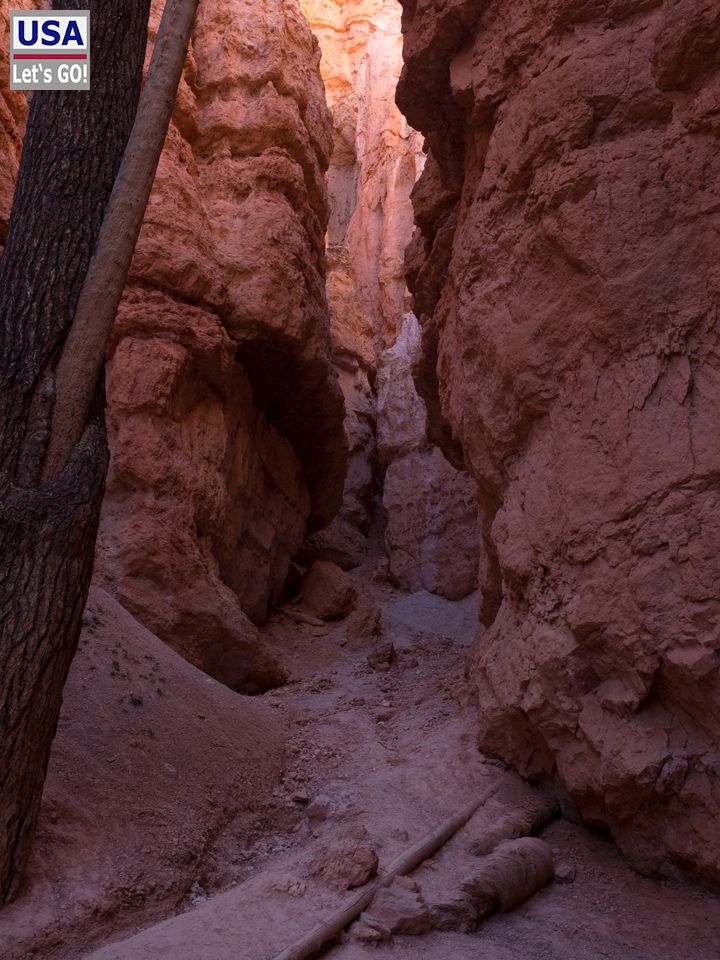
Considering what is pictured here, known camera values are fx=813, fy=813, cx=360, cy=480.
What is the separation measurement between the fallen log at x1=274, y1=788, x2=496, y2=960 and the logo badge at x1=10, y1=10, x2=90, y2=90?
452cm

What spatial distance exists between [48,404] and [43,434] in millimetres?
156

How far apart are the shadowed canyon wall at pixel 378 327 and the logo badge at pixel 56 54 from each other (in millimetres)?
11252

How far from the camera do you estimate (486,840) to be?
480 cm

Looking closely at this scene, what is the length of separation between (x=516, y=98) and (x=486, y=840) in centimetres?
524

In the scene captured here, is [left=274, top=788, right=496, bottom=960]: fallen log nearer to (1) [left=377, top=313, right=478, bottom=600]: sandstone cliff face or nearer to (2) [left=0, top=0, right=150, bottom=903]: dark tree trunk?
(2) [left=0, top=0, right=150, bottom=903]: dark tree trunk

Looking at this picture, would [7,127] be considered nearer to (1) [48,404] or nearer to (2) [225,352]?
(2) [225,352]

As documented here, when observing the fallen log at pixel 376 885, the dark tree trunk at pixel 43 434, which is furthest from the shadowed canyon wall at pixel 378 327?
the dark tree trunk at pixel 43 434

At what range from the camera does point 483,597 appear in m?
7.96

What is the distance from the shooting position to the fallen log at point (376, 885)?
344 cm

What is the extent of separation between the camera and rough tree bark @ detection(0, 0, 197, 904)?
12.4ft

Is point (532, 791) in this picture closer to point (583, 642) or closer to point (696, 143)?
point (583, 642)

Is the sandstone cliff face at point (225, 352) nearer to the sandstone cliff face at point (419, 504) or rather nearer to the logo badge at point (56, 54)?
the sandstone cliff face at point (419, 504)

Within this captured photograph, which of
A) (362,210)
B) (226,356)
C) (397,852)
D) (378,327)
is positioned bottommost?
(397,852)

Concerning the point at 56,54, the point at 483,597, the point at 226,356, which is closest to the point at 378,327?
the point at 226,356
